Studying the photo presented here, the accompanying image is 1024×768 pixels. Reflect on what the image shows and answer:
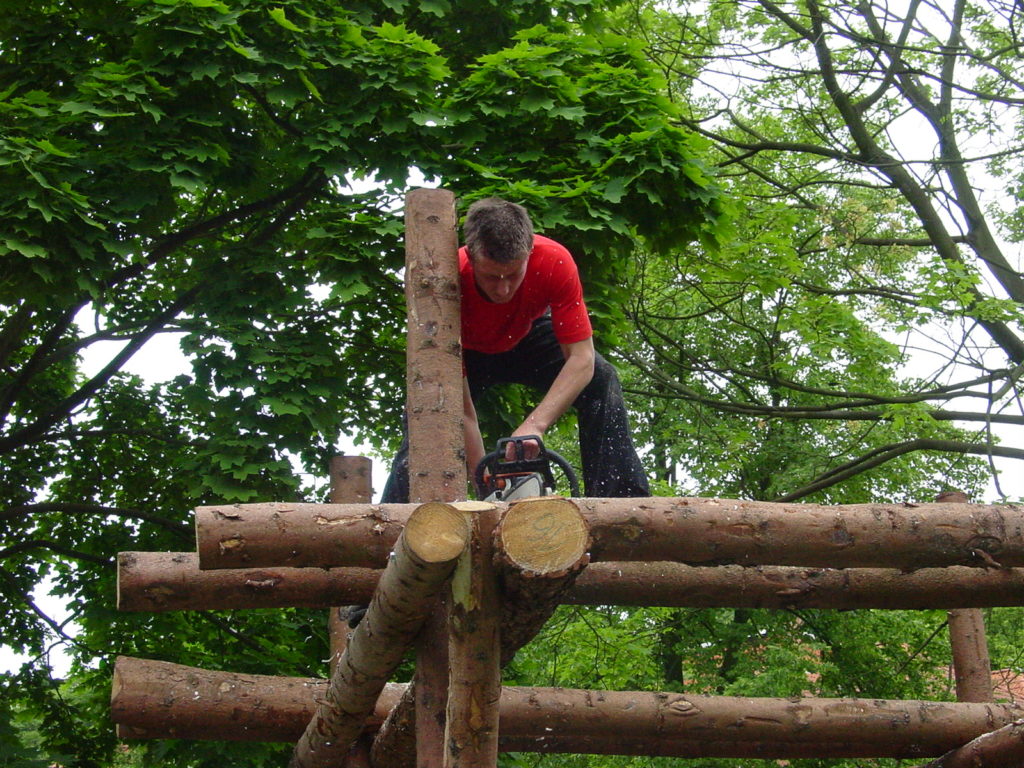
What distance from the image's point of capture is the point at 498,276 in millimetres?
4227

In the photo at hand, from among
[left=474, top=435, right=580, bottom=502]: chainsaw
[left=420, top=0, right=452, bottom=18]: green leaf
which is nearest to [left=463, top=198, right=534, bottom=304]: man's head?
[left=474, top=435, right=580, bottom=502]: chainsaw

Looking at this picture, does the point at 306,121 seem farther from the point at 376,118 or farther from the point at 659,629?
the point at 659,629

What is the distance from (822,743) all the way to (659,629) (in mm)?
10360

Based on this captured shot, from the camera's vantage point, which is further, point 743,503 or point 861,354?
point 861,354

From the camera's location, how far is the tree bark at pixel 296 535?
10.2ft

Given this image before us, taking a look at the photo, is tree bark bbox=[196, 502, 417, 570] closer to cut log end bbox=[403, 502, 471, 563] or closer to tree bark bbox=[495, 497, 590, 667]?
cut log end bbox=[403, 502, 471, 563]

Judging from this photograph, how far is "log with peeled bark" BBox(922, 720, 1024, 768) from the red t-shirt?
2367mm

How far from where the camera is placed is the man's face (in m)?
4.15

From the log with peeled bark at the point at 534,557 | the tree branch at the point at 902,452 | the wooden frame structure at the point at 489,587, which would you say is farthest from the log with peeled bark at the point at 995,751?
the tree branch at the point at 902,452

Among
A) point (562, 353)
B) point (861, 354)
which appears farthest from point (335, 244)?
point (861, 354)

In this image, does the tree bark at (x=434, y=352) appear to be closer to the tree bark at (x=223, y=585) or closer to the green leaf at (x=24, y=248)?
the tree bark at (x=223, y=585)

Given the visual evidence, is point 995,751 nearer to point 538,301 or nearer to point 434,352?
point 538,301

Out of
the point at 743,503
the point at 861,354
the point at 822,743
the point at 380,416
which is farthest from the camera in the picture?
the point at 861,354

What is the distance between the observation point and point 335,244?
7273 millimetres
